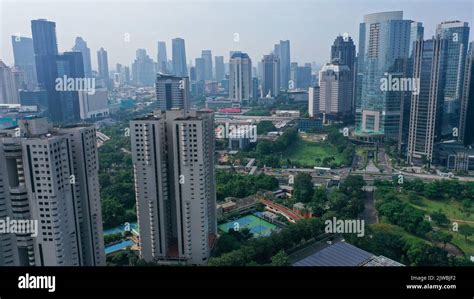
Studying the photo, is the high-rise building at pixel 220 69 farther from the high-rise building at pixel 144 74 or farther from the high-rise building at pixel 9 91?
the high-rise building at pixel 9 91

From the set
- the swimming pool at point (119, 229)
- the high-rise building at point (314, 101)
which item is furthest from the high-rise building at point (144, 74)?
the swimming pool at point (119, 229)

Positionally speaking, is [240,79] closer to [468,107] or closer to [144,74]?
[144,74]

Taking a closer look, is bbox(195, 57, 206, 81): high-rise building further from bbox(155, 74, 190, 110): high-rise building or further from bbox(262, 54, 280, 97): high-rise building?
bbox(155, 74, 190, 110): high-rise building

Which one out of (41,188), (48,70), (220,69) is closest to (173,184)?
(41,188)

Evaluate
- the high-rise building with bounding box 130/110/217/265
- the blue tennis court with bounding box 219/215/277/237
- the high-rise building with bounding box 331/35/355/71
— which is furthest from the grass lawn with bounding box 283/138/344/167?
the high-rise building with bounding box 331/35/355/71

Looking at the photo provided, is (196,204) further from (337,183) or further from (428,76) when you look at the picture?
(428,76)
